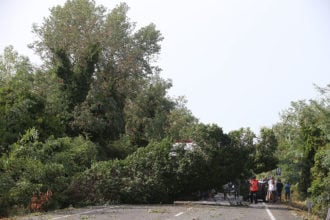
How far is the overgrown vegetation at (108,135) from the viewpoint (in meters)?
25.9

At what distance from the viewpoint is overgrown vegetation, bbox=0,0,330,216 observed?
2591 centimetres

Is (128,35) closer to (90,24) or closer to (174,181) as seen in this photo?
(90,24)

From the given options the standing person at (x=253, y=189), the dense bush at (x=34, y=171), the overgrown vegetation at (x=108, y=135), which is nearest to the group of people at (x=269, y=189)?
the standing person at (x=253, y=189)

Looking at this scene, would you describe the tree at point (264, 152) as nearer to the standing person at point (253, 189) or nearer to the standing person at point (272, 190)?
the standing person at point (253, 189)

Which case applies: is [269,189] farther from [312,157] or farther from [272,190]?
[312,157]

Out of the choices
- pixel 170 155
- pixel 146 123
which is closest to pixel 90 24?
pixel 146 123

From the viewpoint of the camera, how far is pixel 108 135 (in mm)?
48250

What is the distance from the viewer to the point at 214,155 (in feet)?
96.3

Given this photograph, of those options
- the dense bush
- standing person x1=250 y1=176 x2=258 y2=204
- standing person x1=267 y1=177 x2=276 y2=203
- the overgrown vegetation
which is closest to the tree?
the overgrown vegetation

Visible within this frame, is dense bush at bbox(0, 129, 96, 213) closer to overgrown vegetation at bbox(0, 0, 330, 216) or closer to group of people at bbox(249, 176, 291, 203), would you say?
overgrown vegetation at bbox(0, 0, 330, 216)

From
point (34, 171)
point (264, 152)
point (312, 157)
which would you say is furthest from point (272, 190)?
point (34, 171)

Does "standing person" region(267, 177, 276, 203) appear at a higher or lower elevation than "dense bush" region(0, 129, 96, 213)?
higher

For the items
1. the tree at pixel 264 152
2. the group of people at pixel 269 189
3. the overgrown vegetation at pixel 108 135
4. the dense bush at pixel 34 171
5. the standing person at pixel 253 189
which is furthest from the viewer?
the group of people at pixel 269 189

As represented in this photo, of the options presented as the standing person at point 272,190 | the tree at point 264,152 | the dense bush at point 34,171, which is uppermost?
the tree at point 264,152
